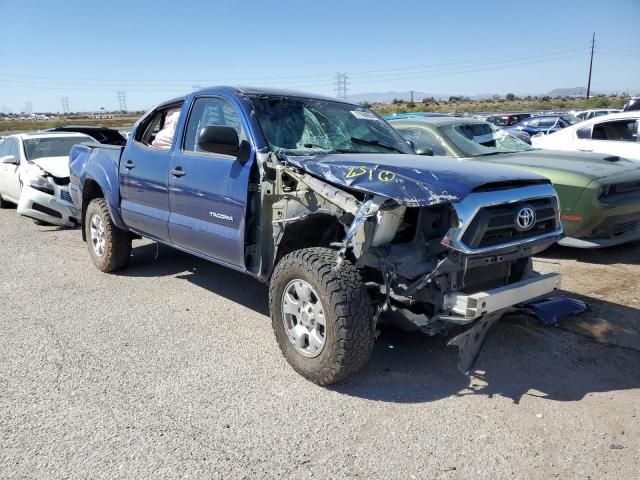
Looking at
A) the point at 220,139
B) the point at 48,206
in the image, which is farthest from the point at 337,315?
the point at 48,206

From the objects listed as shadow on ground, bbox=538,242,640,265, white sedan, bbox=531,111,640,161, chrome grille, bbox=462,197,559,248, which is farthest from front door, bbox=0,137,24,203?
white sedan, bbox=531,111,640,161

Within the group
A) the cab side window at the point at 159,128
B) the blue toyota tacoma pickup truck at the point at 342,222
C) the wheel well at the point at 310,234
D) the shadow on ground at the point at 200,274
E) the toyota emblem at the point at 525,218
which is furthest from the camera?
the shadow on ground at the point at 200,274

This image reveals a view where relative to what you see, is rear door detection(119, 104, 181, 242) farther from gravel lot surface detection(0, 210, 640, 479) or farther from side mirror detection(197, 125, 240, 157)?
side mirror detection(197, 125, 240, 157)

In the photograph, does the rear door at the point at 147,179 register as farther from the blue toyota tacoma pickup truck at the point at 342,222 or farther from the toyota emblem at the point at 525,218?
the toyota emblem at the point at 525,218

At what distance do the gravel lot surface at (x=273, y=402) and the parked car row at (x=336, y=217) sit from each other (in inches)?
11.9

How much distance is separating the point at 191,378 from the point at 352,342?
1230 millimetres

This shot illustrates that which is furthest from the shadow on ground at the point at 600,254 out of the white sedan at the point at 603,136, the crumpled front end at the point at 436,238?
the crumpled front end at the point at 436,238

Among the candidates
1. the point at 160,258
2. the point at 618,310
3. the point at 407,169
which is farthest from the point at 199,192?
the point at 618,310

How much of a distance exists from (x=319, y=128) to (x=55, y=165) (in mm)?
6813

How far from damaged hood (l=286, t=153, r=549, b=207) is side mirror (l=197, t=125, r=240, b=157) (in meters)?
0.45

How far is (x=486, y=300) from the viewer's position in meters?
3.28

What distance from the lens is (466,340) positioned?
3.60m

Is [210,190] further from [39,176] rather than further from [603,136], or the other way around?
[603,136]

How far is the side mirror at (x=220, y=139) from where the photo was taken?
399 cm
